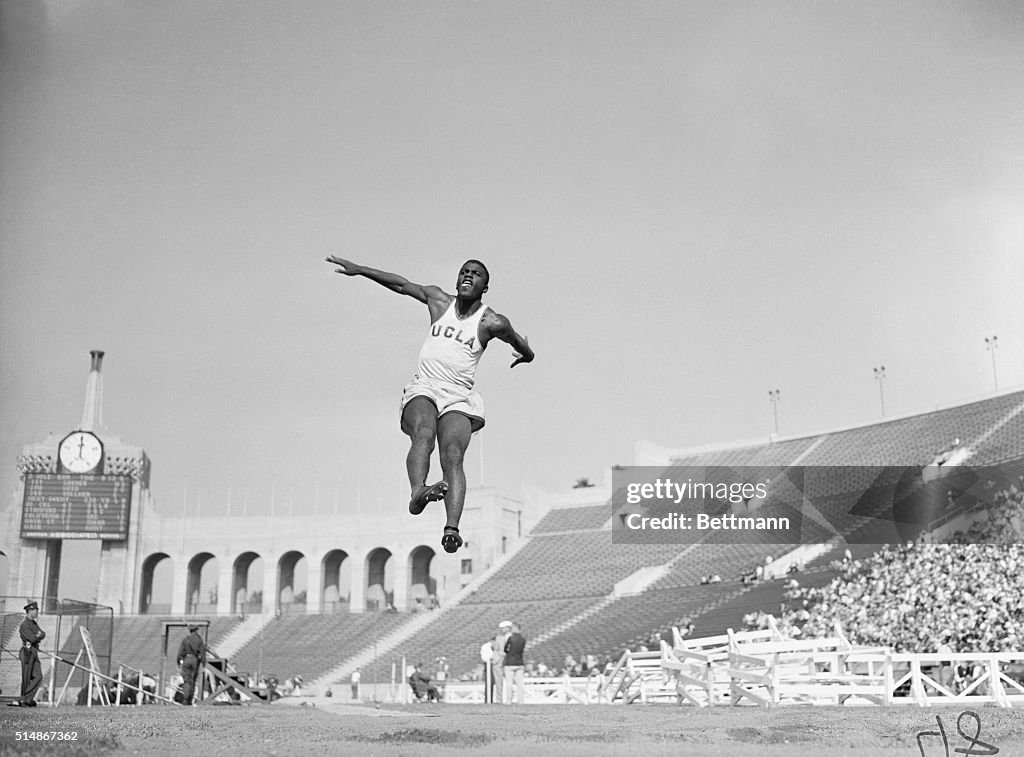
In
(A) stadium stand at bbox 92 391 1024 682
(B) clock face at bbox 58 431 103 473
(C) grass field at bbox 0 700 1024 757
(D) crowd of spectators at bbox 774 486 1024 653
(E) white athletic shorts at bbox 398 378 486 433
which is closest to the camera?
(C) grass field at bbox 0 700 1024 757

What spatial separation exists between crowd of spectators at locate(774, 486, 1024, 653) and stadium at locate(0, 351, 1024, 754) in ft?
0.21

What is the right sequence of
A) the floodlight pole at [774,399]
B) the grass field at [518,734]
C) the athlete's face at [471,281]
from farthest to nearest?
1. the floodlight pole at [774,399]
2. the athlete's face at [471,281]
3. the grass field at [518,734]

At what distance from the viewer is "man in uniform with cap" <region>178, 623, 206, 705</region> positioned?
12.1 metres

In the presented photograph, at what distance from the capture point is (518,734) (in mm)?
4418

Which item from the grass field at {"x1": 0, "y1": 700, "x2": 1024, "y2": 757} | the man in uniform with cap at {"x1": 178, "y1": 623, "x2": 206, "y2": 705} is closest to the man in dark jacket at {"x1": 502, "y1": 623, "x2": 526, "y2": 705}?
the man in uniform with cap at {"x1": 178, "y1": 623, "x2": 206, "y2": 705}

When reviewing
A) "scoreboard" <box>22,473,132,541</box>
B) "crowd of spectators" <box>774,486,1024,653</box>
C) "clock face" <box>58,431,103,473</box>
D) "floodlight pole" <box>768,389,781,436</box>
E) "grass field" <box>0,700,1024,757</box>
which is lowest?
"grass field" <box>0,700,1024,757</box>

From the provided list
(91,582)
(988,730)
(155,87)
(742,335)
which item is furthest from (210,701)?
(91,582)

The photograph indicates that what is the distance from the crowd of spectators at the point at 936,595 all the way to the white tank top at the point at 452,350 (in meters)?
11.8

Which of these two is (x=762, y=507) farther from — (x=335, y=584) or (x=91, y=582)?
(x=91, y=582)

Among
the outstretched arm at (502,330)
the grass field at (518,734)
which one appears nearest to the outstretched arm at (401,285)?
the outstretched arm at (502,330)

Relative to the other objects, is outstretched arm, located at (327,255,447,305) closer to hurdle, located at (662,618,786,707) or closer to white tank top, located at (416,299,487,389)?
white tank top, located at (416,299,487,389)

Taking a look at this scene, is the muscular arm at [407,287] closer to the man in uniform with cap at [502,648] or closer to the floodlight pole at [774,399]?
the man in uniform with cap at [502,648]

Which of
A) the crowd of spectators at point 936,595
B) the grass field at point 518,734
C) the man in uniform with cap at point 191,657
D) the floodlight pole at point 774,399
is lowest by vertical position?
the grass field at point 518,734

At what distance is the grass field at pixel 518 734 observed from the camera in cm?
399
